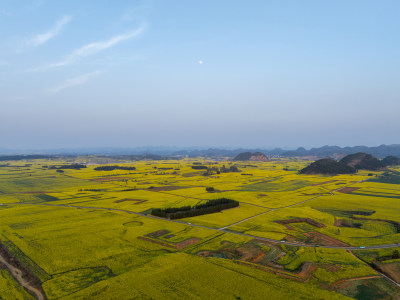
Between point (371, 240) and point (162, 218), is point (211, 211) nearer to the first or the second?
point (162, 218)

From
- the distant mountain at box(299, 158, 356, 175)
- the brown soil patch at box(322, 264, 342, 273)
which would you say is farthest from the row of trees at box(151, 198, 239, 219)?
the distant mountain at box(299, 158, 356, 175)

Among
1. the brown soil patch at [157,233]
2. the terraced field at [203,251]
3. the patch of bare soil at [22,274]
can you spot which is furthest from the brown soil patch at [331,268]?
the patch of bare soil at [22,274]

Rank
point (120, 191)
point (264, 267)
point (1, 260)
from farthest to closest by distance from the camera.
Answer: point (120, 191), point (1, 260), point (264, 267)

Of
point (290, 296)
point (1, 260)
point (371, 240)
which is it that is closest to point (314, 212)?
point (371, 240)

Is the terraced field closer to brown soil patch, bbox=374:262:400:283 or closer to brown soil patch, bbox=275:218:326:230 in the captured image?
brown soil patch, bbox=374:262:400:283

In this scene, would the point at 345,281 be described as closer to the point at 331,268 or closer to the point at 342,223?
the point at 331,268
